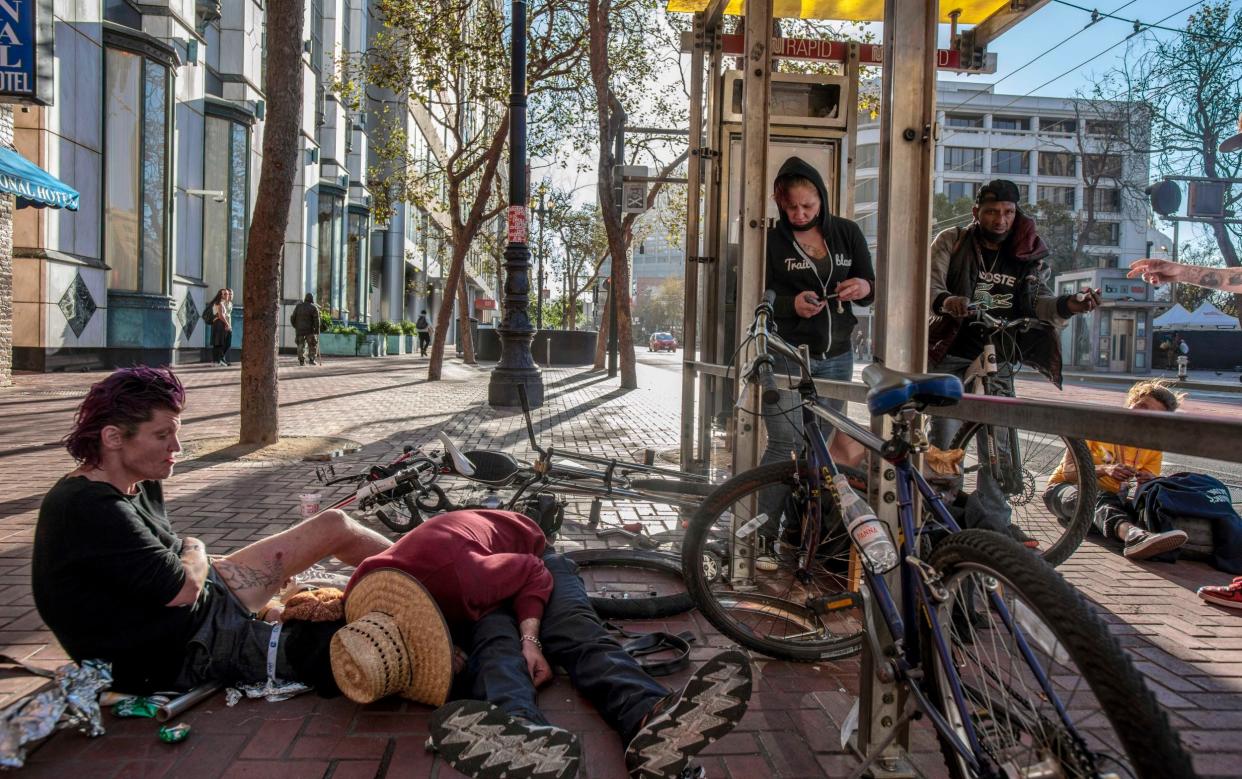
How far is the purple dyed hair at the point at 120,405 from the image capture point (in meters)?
2.58

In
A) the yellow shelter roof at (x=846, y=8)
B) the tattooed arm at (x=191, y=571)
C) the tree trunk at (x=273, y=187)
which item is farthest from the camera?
the tree trunk at (x=273, y=187)

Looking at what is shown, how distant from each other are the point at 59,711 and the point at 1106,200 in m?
74.1

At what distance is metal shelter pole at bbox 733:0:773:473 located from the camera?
13.1 ft

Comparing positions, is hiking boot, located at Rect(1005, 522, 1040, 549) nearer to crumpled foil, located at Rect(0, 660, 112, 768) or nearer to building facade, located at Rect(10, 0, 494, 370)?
crumpled foil, located at Rect(0, 660, 112, 768)

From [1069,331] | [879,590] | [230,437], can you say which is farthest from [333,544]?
[1069,331]

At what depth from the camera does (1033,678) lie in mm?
1757

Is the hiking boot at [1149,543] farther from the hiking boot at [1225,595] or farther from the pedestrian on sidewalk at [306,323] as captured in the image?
the pedestrian on sidewalk at [306,323]

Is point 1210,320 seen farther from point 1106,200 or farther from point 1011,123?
point 1011,123

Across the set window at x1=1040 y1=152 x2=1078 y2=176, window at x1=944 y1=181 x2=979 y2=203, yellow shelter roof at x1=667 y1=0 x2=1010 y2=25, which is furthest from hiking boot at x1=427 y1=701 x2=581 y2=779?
window at x1=1040 y1=152 x2=1078 y2=176

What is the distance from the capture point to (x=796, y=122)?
7.04m

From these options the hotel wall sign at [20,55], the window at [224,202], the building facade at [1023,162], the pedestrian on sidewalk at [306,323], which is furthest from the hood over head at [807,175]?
the building facade at [1023,162]

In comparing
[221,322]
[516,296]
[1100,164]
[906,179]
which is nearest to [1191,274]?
[906,179]

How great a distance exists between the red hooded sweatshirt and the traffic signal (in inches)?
211

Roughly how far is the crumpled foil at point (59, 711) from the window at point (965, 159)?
73146 mm
